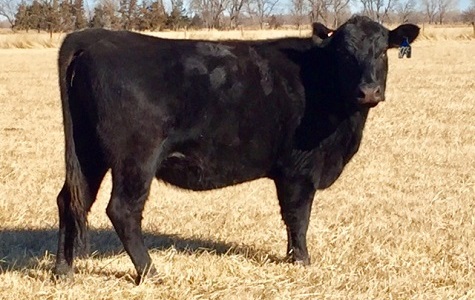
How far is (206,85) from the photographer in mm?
4977

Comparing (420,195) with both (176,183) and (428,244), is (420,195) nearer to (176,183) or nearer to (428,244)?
(428,244)

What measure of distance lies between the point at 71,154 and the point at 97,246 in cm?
126

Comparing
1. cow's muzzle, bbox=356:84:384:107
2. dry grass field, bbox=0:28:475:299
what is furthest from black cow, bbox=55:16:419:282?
dry grass field, bbox=0:28:475:299

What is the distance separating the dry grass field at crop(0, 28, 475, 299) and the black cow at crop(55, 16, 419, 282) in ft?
1.09

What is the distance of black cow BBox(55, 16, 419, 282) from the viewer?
4773 mm

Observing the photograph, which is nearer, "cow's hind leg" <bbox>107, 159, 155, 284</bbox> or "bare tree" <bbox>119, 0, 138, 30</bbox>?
"cow's hind leg" <bbox>107, 159, 155, 284</bbox>

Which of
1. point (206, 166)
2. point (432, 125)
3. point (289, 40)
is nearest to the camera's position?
point (206, 166)

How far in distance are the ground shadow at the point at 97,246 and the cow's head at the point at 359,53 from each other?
1473 mm

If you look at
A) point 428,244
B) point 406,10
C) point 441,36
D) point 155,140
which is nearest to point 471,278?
point 428,244

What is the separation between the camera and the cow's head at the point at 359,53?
5.09 m

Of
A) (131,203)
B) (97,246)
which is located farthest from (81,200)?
(97,246)

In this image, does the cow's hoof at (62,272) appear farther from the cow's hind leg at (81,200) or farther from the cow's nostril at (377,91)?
the cow's nostril at (377,91)

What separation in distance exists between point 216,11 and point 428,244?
91.3 m

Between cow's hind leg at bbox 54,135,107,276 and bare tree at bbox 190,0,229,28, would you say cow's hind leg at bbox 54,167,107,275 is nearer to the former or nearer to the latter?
cow's hind leg at bbox 54,135,107,276
